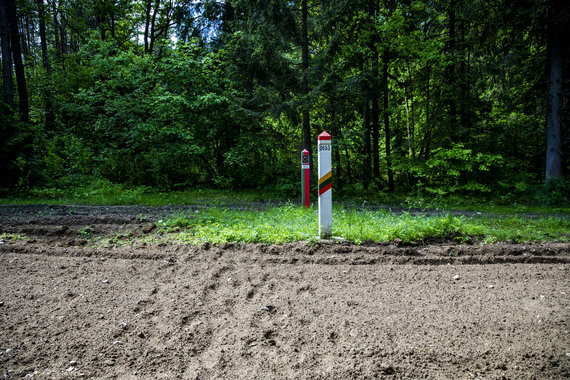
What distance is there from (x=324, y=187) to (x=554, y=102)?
11.3m

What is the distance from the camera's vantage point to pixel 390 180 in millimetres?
14375

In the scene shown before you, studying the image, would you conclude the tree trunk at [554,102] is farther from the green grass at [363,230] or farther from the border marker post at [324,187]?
the border marker post at [324,187]

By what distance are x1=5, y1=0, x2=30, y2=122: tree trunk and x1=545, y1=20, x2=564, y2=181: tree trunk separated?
71.1 feet

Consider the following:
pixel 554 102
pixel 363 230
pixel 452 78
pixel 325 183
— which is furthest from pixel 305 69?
pixel 554 102

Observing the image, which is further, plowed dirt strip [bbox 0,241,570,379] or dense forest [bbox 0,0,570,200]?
dense forest [bbox 0,0,570,200]

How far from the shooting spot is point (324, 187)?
5.46 metres

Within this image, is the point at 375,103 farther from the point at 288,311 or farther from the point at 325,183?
the point at 288,311

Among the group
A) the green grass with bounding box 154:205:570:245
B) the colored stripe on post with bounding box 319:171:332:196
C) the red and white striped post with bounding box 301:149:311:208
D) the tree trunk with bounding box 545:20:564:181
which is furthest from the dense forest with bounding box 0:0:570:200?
the colored stripe on post with bounding box 319:171:332:196

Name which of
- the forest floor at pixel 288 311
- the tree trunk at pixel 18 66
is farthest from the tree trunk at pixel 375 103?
the tree trunk at pixel 18 66

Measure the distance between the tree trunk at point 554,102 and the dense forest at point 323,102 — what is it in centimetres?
4

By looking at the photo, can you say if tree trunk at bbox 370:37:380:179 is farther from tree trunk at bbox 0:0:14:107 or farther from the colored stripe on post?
tree trunk at bbox 0:0:14:107

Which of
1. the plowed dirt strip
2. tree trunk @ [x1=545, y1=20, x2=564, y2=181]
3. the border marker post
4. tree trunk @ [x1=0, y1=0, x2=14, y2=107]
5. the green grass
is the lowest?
the plowed dirt strip

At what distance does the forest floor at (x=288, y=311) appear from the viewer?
7.64 feet

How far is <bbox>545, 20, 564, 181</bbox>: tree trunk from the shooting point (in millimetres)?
11203
